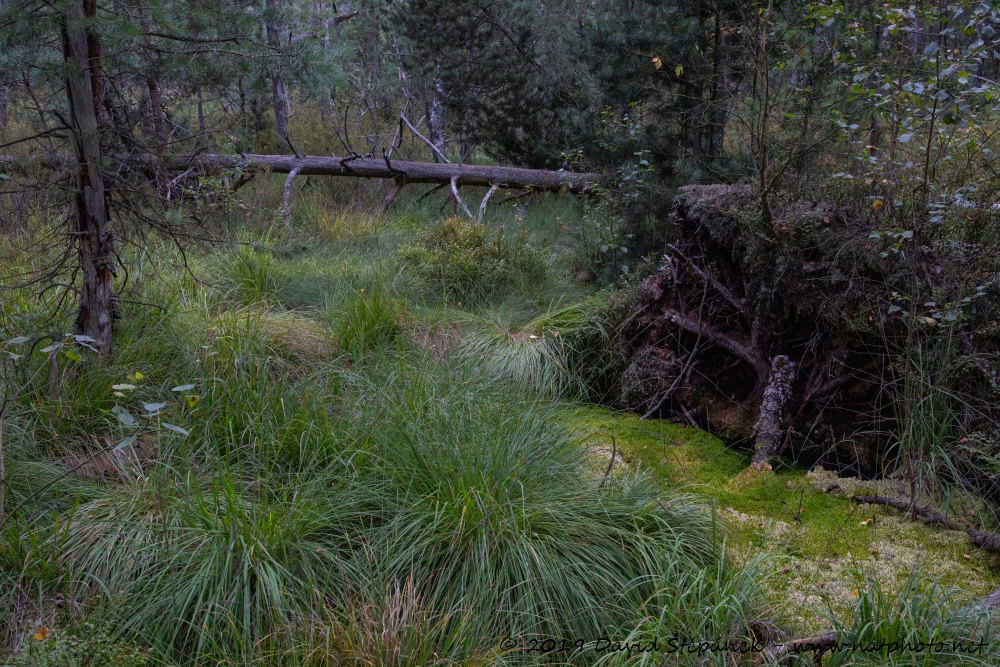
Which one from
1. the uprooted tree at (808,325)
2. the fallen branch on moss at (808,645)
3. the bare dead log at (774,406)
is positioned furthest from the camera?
the bare dead log at (774,406)

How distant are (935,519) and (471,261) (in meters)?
4.41

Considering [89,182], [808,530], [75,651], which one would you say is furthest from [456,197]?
[75,651]

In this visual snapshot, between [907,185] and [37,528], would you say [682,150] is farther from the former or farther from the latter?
[37,528]

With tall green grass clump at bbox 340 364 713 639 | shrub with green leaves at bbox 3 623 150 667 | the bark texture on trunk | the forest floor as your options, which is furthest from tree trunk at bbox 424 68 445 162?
shrub with green leaves at bbox 3 623 150 667

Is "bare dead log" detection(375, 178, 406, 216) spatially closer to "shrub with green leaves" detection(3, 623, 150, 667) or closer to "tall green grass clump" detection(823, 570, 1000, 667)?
"shrub with green leaves" detection(3, 623, 150, 667)

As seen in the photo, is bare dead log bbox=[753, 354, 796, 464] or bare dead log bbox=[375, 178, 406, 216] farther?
bare dead log bbox=[375, 178, 406, 216]

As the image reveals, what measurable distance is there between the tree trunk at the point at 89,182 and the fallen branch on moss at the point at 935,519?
4.17 m

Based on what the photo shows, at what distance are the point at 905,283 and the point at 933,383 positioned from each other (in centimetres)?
59

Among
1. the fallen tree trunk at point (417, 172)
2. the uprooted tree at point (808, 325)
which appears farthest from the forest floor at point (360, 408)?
the fallen tree trunk at point (417, 172)

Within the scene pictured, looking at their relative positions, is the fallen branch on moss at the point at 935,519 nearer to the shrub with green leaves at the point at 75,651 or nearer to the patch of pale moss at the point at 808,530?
the patch of pale moss at the point at 808,530

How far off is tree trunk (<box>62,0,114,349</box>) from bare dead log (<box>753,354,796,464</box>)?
3823 millimetres

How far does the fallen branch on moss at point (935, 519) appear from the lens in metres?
3.40

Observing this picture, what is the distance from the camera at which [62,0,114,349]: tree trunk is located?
4047mm

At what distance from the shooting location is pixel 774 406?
4.56 meters
